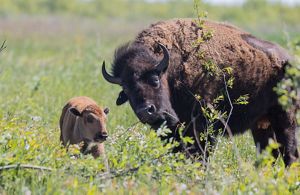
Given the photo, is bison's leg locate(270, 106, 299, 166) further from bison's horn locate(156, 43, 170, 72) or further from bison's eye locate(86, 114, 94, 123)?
bison's eye locate(86, 114, 94, 123)

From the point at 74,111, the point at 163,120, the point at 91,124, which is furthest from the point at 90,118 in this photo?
the point at 163,120

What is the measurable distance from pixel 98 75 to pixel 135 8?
57729 millimetres

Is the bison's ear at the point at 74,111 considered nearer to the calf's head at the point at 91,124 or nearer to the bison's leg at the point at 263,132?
the calf's head at the point at 91,124

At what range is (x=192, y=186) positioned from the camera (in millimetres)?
7863

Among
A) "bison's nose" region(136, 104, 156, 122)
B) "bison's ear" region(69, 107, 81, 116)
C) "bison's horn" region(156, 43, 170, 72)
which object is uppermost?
"bison's horn" region(156, 43, 170, 72)

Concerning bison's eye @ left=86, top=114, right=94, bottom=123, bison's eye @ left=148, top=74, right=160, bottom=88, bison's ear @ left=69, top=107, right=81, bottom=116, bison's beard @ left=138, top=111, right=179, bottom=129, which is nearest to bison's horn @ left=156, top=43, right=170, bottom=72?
bison's eye @ left=148, top=74, right=160, bottom=88

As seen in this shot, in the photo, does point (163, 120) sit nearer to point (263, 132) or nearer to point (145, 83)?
point (145, 83)

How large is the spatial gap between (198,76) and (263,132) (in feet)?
4.99

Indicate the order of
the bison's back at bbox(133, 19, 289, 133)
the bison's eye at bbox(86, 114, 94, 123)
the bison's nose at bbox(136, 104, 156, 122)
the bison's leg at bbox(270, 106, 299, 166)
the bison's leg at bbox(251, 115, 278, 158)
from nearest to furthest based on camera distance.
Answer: the bison's nose at bbox(136, 104, 156, 122) → the bison's eye at bbox(86, 114, 94, 123) → the bison's back at bbox(133, 19, 289, 133) → the bison's leg at bbox(270, 106, 299, 166) → the bison's leg at bbox(251, 115, 278, 158)

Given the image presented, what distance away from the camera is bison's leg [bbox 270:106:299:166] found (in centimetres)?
1083

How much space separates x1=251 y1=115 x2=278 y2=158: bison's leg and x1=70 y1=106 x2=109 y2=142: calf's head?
2.27 metres

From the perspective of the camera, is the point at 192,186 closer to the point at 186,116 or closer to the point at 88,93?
the point at 186,116

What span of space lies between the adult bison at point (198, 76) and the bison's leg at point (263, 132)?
36 mm

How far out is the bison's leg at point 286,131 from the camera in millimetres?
10828
